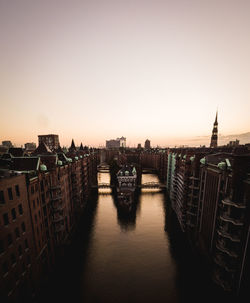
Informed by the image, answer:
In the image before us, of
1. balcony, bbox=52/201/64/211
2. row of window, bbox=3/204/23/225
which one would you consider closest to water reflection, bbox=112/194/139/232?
balcony, bbox=52/201/64/211

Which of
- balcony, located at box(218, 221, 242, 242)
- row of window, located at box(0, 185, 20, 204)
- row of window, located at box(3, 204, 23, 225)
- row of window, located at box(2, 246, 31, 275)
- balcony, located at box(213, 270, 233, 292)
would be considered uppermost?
row of window, located at box(0, 185, 20, 204)

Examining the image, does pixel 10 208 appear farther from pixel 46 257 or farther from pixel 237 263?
pixel 237 263

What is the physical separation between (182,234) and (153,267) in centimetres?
1870

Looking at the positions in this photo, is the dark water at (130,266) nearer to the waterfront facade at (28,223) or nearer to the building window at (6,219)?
the waterfront facade at (28,223)

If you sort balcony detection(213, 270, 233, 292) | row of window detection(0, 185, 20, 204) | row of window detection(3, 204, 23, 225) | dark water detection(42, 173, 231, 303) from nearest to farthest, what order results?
row of window detection(0, 185, 20, 204) < row of window detection(3, 204, 23, 225) < balcony detection(213, 270, 233, 292) < dark water detection(42, 173, 231, 303)

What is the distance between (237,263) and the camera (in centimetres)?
2731

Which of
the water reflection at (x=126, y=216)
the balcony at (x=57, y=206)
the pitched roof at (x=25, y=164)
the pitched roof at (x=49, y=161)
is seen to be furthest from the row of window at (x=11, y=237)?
the water reflection at (x=126, y=216)

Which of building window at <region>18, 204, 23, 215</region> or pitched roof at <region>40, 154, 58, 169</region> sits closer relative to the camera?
building window at <region>18, 204, 23, 215</region>

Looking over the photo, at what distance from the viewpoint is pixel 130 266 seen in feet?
123

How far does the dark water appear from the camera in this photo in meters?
30.6

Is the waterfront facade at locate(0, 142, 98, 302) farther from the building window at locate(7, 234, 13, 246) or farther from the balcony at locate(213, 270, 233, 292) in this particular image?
the balcony at locate(213, 270, 233, 292)

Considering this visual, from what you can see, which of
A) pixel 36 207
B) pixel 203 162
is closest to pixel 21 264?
pixel 36 207

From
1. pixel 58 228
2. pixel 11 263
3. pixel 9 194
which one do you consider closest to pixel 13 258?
pixel 11 263

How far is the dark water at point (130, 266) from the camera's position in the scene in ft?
100
